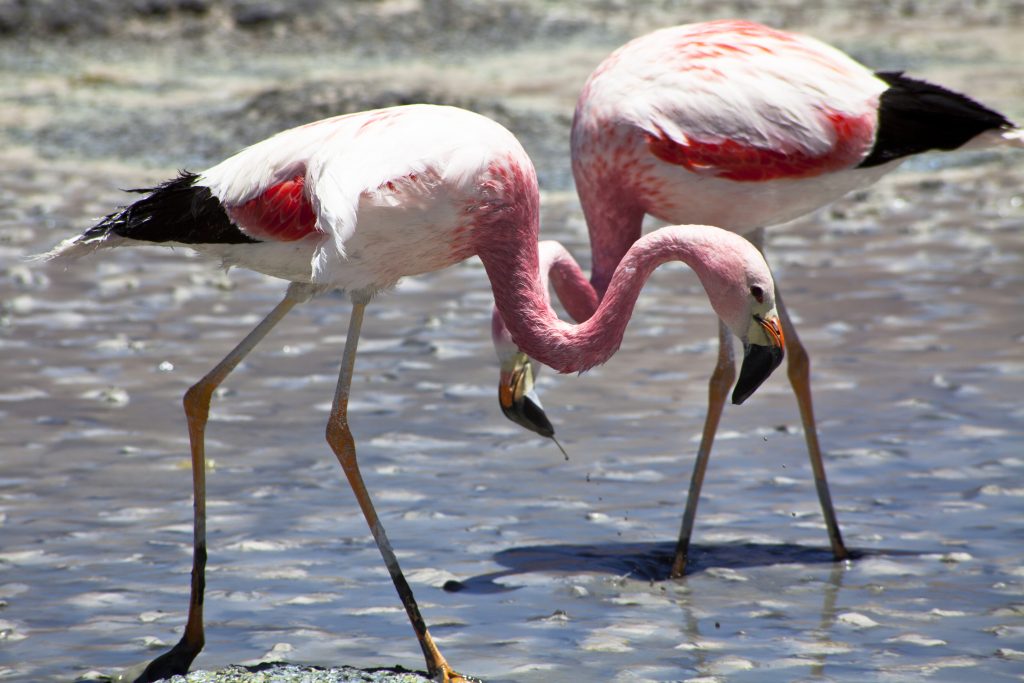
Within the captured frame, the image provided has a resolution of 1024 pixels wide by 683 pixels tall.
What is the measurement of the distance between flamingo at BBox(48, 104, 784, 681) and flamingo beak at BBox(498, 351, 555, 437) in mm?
169

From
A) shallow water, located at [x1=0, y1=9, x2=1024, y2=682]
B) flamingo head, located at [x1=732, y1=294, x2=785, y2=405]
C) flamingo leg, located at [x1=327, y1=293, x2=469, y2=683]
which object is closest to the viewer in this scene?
flamingo leg, located at [x1=327, y1=293, x2=469, y2=683]

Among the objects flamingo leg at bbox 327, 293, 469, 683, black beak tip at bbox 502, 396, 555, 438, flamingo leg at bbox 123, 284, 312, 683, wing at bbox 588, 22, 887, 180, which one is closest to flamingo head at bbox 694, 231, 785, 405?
black beak tip at bbox 502, 396, 555, 438

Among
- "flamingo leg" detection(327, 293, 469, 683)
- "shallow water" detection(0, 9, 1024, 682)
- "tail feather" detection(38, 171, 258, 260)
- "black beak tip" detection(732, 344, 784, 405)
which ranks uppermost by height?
"tail feather" detection(38, 171, 258, 260)

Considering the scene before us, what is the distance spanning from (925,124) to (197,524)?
2.94 metres

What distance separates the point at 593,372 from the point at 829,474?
1.61 meters

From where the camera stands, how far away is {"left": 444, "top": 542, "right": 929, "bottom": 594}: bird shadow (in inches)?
194

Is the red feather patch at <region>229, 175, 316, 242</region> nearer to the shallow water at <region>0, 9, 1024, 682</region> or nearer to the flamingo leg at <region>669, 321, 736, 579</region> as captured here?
the shallow water at <region>0, 9, 1024, 682</region>

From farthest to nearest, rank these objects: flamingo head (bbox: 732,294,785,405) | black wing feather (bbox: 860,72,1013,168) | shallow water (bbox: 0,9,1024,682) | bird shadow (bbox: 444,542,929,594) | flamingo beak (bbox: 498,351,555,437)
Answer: black wing feather (bbox: 860,72,1013,168)
bird shadow (bbox: 444,542,929,594)
flamingo beak (bbox: 498,351,555,437)
shallow water (bbox: 0,9,1024,682)
flamingo head (bbox: 732,294,785,405)

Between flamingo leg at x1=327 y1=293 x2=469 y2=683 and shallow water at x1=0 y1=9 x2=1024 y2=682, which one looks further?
shallow water at x1=0 y1=9 x2=1024 y2=682

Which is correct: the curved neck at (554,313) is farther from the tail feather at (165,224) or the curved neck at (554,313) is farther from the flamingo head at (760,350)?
the tail feather at (165,224)

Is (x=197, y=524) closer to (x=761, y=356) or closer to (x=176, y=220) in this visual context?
(x=176, y=220)

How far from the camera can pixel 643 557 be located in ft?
16.6

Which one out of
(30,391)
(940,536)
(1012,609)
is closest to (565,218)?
(30,391)

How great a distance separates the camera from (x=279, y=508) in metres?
5.42
